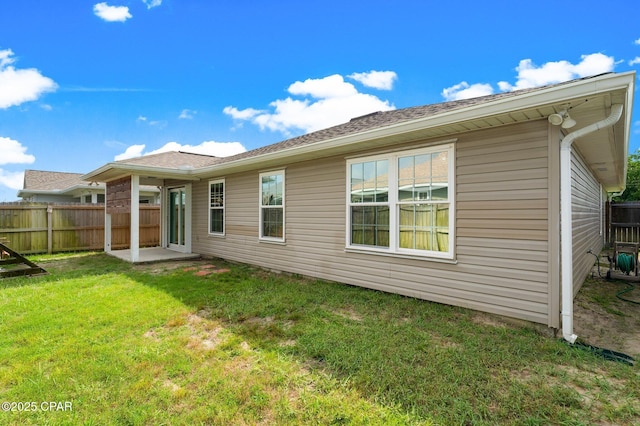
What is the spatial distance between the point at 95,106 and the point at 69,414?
37.7ft

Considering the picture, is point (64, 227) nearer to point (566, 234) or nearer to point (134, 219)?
point (134, 219)

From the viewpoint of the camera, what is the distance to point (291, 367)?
2641mm

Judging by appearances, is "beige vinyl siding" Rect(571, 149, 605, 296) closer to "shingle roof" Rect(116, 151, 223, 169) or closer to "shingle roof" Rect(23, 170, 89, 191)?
"shingle roof" Rect(116, 151, 223, 169)

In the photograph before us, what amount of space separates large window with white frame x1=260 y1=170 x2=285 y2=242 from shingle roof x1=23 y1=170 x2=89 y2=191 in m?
12.8

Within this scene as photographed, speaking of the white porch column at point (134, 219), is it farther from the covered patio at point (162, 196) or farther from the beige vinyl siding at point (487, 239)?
the beige vinyl siding at point (487, 239)

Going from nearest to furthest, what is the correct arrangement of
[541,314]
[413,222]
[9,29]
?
[541,314] < [413,222] < [9,29]

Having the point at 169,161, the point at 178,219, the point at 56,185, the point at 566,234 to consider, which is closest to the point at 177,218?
the point at 178,219

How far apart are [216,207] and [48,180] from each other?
14933 millimetres

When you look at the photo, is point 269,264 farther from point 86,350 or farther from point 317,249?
point 86,350

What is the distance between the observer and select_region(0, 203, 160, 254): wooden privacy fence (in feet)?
29.9

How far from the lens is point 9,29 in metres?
7.45

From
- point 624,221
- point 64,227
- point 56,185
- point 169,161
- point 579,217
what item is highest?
point 169,161

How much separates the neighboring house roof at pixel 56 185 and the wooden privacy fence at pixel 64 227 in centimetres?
284

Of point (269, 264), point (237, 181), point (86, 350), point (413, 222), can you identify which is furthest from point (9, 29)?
point (413, 222)
